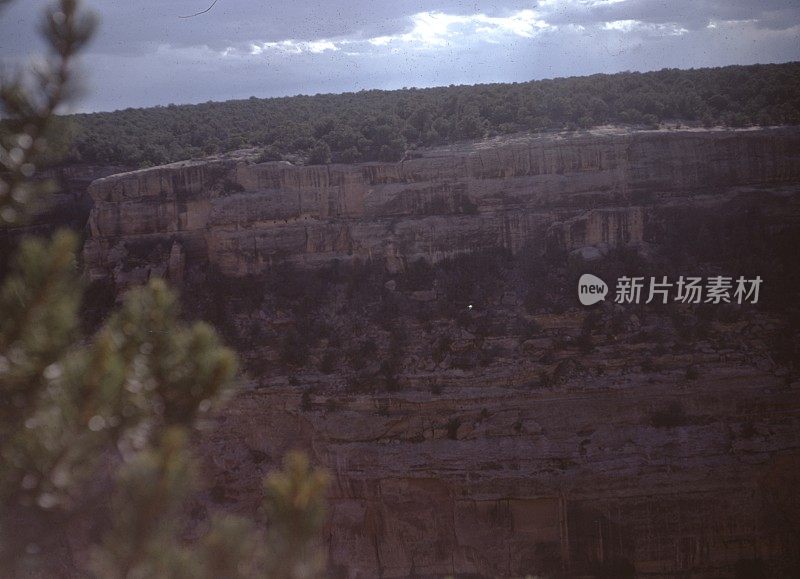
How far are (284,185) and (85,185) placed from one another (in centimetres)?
1003

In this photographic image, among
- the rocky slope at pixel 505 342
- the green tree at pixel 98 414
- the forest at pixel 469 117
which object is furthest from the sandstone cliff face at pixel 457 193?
the green tree at pixel 98 414

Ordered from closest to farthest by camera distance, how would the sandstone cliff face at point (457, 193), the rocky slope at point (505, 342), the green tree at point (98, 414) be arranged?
the green tree at point (98, 414) → the rocky slope at point (505, 342) → the sandstone cliff face at point (457, 193)

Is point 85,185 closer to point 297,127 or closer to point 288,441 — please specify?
point 297,127

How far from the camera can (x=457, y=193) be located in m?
19.1

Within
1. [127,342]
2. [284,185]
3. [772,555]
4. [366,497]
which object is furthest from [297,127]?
[127,342]

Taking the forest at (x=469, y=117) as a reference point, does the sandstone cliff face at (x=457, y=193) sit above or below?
below

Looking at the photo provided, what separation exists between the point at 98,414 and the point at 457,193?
1576 cm

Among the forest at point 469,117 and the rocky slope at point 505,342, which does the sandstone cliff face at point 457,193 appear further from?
the forest at point 469,117

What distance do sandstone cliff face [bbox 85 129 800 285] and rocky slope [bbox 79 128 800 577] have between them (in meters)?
0.06

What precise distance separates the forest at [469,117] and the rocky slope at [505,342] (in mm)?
1844

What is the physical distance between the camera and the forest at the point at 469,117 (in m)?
20.9

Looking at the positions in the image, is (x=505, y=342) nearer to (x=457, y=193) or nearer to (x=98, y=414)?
(x=457, y=193)

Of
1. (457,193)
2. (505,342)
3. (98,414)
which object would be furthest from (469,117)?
(98,414)

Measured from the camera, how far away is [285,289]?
18.7m
